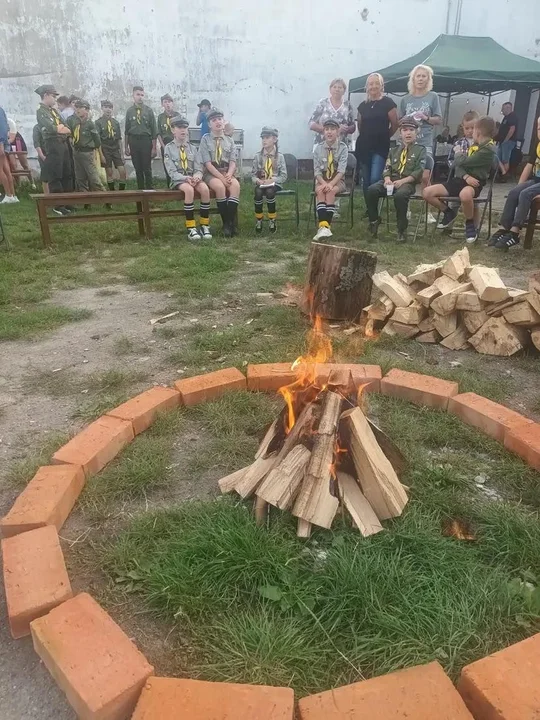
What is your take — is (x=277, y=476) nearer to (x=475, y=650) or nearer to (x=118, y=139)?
(x=475, y=650)

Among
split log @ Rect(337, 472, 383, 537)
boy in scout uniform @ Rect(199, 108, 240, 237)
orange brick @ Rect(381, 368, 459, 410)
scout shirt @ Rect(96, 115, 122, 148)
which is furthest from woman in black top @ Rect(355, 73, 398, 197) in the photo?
split log @ Rect(337, 472, 383, 537)

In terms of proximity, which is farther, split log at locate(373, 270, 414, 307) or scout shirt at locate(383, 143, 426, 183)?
scout shirt at locate(383, 143, 426, 183)

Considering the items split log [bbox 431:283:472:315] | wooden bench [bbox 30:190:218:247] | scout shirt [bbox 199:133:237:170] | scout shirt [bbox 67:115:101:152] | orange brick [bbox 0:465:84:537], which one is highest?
scout shirt [bbox 67:115:101:152]

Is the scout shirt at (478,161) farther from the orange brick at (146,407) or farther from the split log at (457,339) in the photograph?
the orange brick at (146,407)

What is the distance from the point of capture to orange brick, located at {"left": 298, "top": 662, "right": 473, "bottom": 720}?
1.49m

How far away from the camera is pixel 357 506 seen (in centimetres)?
226

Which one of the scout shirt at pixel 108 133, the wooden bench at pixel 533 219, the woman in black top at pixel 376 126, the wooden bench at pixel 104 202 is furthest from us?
the scout shirt at pixel 108 133

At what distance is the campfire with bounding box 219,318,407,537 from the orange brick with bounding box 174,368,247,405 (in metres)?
0.80

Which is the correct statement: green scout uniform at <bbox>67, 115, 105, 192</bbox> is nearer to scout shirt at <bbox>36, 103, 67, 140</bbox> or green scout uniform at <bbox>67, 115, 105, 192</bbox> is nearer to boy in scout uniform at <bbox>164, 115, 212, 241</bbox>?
scout shirt at <bbox>36, 103, 67, 140</bbox>

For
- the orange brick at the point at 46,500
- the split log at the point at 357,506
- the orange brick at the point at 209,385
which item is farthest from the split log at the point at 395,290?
the orange brick at the point at 46,500

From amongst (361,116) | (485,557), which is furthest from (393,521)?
(361,116)

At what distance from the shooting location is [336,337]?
428cm

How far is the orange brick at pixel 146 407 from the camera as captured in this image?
293 cm

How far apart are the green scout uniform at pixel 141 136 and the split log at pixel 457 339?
862 centimetres
